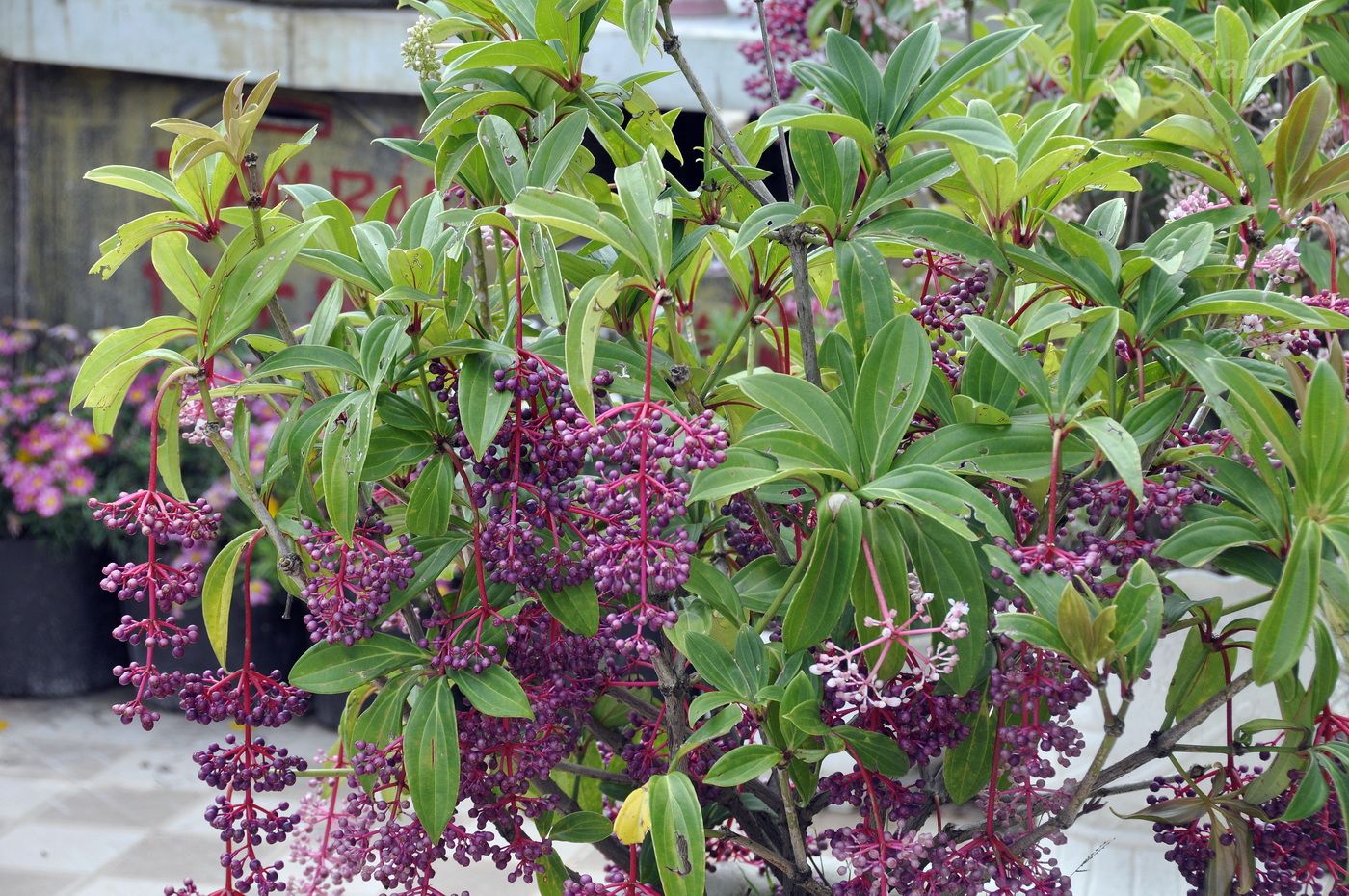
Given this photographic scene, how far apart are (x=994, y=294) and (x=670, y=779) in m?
0.29

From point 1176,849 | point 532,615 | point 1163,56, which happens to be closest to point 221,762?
point 532,615

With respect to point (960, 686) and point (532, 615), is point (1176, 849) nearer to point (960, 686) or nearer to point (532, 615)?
point (960, 686)

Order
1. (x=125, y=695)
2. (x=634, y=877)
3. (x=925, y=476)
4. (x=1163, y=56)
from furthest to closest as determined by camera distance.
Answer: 1. (x=125, y=695)
2. (x=1163, y=56)
3. (x=634, y=877)
4. (x=925, y=476)

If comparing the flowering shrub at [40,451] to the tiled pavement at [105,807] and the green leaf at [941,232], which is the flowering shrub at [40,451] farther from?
the green leaf at [941,232]

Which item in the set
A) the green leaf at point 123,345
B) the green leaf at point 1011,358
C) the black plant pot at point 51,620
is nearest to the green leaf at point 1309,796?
the green leaf at point 1011,358

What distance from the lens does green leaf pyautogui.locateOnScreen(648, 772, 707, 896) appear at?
55cm

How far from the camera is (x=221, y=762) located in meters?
0.62

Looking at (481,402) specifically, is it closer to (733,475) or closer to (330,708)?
(733,475)

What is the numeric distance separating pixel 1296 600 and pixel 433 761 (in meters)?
0.38

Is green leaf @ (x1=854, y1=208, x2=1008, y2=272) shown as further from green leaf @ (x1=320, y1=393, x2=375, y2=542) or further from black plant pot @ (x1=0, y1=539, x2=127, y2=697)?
black plant pot @ (x1=0, y1=539, x2=127, y2=697)

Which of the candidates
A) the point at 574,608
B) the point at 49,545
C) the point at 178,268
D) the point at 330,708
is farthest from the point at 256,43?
the point at 574,608

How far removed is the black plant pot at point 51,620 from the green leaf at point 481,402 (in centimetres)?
242

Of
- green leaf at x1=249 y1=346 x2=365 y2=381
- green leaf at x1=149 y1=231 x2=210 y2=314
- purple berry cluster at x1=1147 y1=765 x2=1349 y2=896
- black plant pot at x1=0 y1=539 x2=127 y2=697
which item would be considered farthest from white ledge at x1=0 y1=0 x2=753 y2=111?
purple berry cluster at x1=1147 y1=765 x2=1349 y2=896

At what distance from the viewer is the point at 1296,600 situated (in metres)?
0.49
